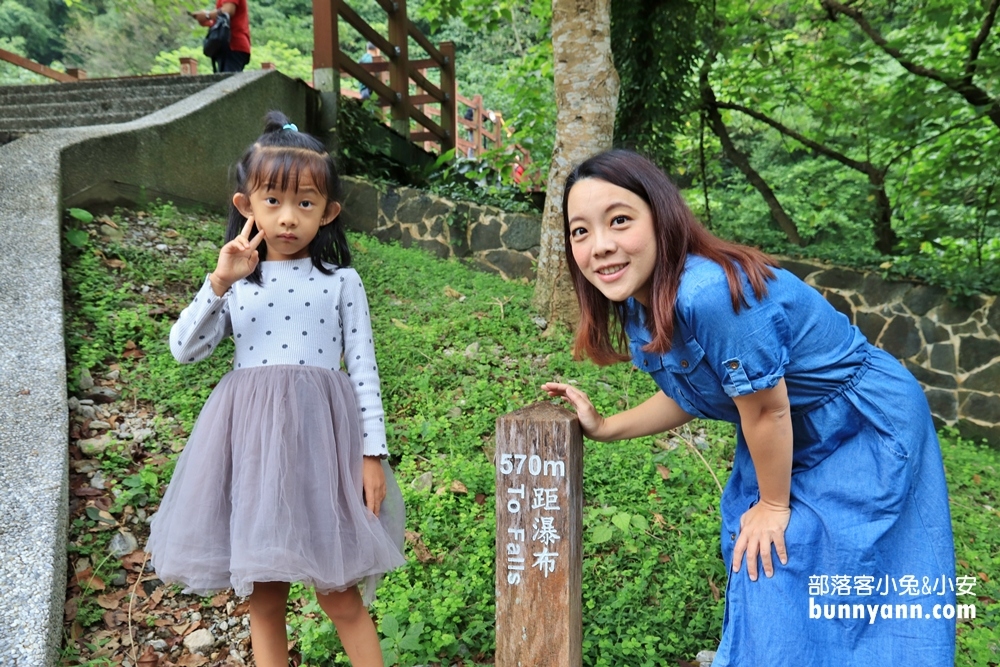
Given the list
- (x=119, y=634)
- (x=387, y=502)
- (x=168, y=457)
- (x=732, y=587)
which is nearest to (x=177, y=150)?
(x=168, y=457)

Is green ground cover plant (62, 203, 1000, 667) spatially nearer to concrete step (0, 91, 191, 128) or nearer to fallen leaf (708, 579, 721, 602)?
fallen leaf (708, 579, 721, 602)

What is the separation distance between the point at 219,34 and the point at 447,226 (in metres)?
3.33

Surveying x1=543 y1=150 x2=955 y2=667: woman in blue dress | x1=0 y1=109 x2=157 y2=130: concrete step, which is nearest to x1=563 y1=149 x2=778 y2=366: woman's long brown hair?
x1=543 y1=150 x2=955 y2=667: woman in blue dress

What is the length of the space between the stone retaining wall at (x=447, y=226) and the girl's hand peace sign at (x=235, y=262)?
4.76 m

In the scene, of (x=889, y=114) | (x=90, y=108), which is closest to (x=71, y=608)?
(x=90, y=108)

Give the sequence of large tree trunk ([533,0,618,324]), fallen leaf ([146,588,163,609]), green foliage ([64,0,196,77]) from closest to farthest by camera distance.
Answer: fallen leaf ([146,588,163,609]), large tree trunk ([533,0,618,324]), green foliage ([64,0,196,77])

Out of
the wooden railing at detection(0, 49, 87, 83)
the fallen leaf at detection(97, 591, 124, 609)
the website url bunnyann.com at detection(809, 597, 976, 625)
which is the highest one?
the wooden railing at detection(0, 49, 87, 83)

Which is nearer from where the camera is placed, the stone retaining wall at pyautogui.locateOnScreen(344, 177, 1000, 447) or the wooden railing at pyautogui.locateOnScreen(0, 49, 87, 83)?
the stone retaining wall at pyautogui.locateOnScreen(344, 177, 1000, 447)

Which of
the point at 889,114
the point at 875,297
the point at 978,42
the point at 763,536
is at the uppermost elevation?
the point at 978,42

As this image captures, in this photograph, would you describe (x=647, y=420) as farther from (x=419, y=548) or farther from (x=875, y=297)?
(x=875, y=297)

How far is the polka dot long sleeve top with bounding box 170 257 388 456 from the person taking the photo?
176 centimetres

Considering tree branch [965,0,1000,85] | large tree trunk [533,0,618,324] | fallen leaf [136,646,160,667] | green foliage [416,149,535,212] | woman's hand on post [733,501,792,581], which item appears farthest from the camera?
green foliage [416,149,535,212]

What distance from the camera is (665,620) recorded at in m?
2.35

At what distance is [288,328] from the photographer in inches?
69.8
